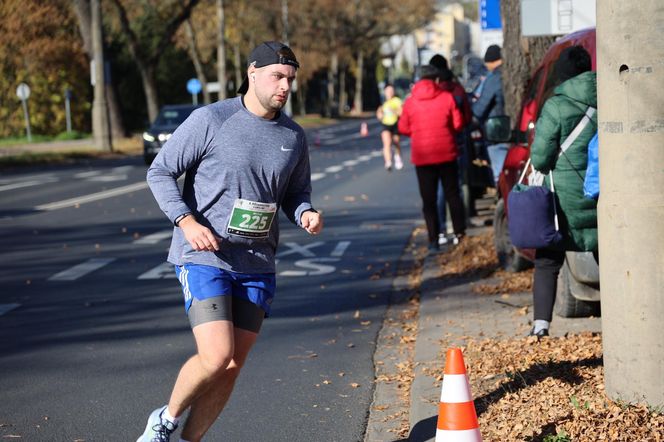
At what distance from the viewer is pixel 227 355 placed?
4.76 m

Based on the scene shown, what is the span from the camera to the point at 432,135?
12078mm

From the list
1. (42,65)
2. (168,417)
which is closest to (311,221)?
(168,417)

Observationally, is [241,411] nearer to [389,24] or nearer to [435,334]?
[435,334]

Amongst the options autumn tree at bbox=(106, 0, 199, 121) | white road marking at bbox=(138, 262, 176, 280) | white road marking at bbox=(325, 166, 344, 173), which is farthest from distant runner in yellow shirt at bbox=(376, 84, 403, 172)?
autumn tree at bbox=(106, 0, 199, 121)

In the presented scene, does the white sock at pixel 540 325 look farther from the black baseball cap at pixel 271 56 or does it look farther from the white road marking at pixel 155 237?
the white road marking at pixel 155 237

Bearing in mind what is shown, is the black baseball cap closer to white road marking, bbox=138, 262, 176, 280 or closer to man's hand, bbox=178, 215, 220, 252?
man's hand, bbox=178, 215, 220, 252

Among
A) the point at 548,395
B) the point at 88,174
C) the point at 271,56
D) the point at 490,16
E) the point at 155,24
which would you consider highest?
the point at 155,24

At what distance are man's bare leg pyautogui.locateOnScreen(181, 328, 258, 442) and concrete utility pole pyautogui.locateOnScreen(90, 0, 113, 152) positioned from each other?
33.5m

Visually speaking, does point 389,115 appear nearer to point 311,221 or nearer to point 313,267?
point 313,267

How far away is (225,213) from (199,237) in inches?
8.8

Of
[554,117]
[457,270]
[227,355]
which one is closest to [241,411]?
[227,355]

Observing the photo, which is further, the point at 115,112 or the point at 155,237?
the point at 115,112

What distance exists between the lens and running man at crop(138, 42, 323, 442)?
4.79 m

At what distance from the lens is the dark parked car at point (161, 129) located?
3303 cm
